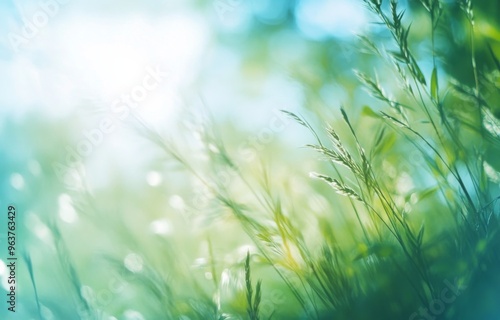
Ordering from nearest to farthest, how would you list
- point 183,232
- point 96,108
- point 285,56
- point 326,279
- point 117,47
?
point 326,279 < point 96,108 < point 183,232 < point 117,47 < point 285,56

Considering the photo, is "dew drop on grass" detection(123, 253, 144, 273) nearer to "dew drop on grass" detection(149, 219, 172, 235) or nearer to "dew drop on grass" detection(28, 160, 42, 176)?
"dew drop on grass" detection(149, 219, 172, 235)

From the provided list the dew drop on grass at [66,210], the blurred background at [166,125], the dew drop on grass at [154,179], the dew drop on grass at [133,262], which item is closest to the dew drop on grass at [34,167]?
the blurred background at [166,125]

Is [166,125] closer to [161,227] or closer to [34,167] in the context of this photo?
[161,227]

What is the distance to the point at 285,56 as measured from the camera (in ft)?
3.73

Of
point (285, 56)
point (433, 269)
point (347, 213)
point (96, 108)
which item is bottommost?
point (433, 269)

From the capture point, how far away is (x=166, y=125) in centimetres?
84

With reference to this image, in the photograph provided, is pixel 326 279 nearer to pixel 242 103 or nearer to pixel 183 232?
pixel 183 232

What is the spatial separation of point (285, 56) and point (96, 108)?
55 cm

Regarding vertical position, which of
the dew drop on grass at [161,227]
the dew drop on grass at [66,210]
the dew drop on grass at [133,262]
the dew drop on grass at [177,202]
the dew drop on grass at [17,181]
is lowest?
the dew drop on grass at [133,262]

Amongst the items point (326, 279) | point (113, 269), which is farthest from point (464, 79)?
point (113, 269)

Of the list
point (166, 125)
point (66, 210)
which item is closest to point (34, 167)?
point (66, 210)

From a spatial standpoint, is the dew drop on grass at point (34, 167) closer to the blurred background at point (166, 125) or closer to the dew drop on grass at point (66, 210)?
the blurred background at point (166, 125)

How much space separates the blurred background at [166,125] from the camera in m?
0.75

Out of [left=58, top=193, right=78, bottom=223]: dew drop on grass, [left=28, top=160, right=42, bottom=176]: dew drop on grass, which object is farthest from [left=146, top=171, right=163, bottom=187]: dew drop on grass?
[left=28, top=160, right=42, bottom=176]: dew drop on grass
